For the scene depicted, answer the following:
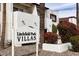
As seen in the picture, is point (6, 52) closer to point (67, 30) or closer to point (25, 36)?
point (25, 36)

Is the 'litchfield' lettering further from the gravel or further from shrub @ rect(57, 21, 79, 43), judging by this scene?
shrub @ rect(57, 21, 79, 43)

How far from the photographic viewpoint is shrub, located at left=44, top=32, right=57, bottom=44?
181 inches

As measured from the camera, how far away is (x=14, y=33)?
403cm

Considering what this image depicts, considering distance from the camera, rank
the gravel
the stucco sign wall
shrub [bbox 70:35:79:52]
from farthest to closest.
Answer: shrub [bbox 70:35:79:52] → the gravel → the stucco sign wall

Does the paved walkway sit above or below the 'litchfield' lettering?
below

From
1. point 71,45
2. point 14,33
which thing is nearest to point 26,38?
point 14,33

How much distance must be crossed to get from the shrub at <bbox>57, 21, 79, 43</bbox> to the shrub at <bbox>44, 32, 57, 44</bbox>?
169mm

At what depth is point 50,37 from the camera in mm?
4664

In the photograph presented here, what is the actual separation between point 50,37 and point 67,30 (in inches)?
20.2

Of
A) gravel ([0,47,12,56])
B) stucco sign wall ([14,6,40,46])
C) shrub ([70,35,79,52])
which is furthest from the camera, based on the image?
shrub ([70,35,79,52])

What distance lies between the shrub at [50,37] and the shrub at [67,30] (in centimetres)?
17

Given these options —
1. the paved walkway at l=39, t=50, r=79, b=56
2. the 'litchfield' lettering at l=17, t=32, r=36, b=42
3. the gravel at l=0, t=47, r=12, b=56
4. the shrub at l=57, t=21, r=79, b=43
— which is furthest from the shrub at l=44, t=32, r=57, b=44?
the gravel at l=0, t=47, r=12, b=56

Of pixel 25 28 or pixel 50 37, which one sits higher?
pixel 25 28

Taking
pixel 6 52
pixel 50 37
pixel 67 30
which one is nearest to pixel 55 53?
pixel 50 37
